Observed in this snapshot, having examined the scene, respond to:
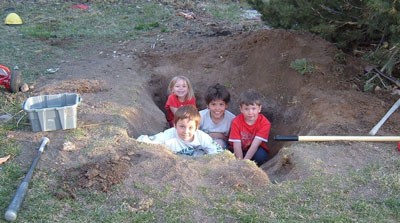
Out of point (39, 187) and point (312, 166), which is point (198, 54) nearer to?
point (312, 166)

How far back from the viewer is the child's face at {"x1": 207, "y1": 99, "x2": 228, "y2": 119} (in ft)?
20.3

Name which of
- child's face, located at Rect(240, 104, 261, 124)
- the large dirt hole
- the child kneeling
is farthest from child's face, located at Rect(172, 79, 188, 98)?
the child kneeling

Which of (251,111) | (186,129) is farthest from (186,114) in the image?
(251,111)

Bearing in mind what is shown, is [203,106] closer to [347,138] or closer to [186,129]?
[186,129]

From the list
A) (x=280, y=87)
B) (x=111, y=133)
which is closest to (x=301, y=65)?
(x=280, y=87)

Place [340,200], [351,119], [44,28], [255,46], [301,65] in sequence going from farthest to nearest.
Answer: [44,28]
[255,46]
[301,65]
[351,119]
[340,200]

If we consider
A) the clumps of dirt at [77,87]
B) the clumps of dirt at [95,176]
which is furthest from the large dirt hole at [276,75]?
the clumps of dirt at [95,176]

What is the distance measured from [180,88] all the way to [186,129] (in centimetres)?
133

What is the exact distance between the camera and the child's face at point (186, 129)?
5227mm

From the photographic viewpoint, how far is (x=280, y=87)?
685cm

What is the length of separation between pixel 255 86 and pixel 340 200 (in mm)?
3320

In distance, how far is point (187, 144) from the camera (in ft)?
17.6

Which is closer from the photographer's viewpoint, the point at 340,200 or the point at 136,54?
the point at 340,200

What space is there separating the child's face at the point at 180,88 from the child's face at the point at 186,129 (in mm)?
1198
